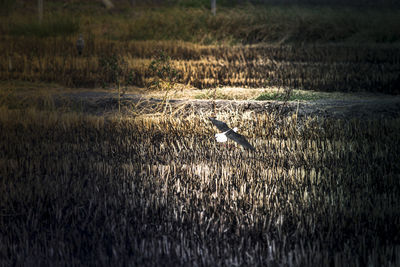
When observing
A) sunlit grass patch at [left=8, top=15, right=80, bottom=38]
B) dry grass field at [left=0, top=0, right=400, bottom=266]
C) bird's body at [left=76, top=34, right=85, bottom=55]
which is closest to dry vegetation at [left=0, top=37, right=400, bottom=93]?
dry grass field at [left=0, top=0, right=400, bottom=266]

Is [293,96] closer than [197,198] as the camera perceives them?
No

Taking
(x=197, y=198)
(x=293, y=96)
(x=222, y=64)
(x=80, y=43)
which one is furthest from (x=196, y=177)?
(x=80, y=43)

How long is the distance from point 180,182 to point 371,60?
818 centimetres

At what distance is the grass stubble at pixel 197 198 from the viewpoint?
8.35 ft

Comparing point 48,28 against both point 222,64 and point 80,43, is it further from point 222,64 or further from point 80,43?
point 222,64

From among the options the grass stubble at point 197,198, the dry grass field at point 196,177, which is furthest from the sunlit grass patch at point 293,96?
the grass stubble at point 197,198

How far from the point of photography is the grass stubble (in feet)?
8.35

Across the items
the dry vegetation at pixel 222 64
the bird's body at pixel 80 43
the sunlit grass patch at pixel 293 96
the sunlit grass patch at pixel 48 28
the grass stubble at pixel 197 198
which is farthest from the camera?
the sunlit grass patch at pixel 48 28

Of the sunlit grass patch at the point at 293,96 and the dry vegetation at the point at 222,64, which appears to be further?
the dry vegetation at the point at 222,64

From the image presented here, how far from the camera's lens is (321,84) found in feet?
27.2

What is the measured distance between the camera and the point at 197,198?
10.5 ft

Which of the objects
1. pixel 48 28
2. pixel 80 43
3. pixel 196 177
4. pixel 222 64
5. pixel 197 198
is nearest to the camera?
pixel 197 198

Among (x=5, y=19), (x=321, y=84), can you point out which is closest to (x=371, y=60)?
(x=321, y=84)

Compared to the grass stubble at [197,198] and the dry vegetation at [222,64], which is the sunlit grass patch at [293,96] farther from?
the grass stubble at [197,198]
